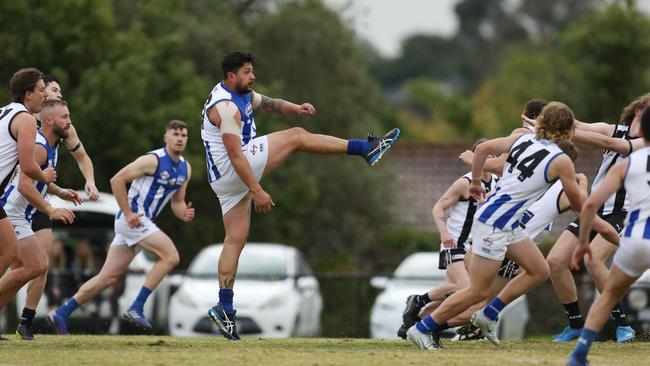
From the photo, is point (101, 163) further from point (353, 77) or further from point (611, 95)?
point (611, 95)

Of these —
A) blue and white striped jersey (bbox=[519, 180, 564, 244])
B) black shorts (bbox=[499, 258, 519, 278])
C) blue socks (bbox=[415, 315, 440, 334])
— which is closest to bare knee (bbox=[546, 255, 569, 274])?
blue and white striped jersey (bbox=[519, 180, 564, 244])

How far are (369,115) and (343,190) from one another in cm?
284

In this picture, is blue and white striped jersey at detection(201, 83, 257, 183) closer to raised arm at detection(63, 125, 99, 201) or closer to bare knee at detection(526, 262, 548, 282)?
raised arm at detection(63, 125, 99, 201)

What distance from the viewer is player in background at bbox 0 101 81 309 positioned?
11961 millimetres

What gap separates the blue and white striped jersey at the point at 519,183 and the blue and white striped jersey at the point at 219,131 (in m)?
2.52

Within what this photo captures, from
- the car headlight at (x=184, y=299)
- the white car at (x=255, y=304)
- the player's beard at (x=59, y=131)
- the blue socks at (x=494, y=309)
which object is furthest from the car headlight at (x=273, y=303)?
the blue socks at (x=494, y=309)

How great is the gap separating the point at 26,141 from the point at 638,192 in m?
5.22

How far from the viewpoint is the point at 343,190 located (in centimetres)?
3164

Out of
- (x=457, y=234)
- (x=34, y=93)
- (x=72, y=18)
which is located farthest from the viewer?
(x=72, y=18)

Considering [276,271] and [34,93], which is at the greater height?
[34,93]

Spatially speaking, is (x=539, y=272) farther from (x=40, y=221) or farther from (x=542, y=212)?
(x=40, y=221)

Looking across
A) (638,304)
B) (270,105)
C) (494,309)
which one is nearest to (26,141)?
(270,105)

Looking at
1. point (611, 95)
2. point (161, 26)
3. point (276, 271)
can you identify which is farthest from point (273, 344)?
point (611, 95)

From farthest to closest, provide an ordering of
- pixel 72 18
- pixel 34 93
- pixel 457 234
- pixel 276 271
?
pixel 72 18 < pixel 276 271 < pixel 457 234 < pixel 34 93
